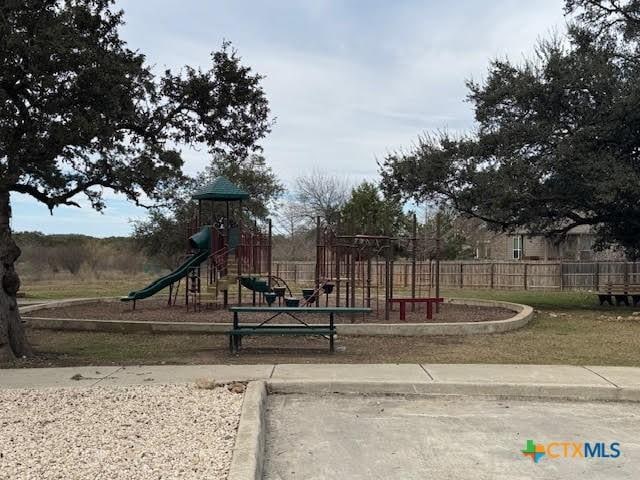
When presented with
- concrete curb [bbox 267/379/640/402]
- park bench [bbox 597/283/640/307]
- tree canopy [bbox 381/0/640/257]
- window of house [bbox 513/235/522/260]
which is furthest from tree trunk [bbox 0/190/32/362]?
window of house [bbox 513/235/522/260]

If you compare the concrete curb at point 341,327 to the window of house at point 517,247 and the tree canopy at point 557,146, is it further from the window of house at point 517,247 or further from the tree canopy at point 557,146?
the window of house at point 517,247

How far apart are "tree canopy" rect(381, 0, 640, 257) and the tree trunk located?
13.3m

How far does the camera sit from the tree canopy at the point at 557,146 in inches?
721

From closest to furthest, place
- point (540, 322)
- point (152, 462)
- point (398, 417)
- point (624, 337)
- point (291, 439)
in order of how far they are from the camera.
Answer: point (152, 462)
point (291, 439)
point (398, 417)
point (624, 337)
point (540, 322)

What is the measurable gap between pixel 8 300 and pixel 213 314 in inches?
270

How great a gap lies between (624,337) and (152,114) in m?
10.1

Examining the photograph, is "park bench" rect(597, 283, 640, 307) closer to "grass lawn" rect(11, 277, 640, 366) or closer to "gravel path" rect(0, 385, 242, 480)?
"grass lawn" rect(11, 277, 640, 366)

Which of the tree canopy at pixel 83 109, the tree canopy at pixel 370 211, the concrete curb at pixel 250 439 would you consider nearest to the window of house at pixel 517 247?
the tree canopy at pixel 370 211

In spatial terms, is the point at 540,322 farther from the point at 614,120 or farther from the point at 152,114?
the point at 152,114

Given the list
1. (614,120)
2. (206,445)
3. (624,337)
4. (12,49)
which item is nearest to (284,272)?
(614,120)

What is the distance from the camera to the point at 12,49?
8234 millimetres

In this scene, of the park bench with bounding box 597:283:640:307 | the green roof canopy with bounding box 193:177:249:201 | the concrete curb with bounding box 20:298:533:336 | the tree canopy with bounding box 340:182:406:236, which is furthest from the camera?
the tree canopy with bounding box 340:182:406:236

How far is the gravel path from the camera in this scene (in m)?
4.52

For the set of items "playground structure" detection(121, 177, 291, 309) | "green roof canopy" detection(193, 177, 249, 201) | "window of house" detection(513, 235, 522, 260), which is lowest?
"playground structure" detection(121, 177, 291, 309)
